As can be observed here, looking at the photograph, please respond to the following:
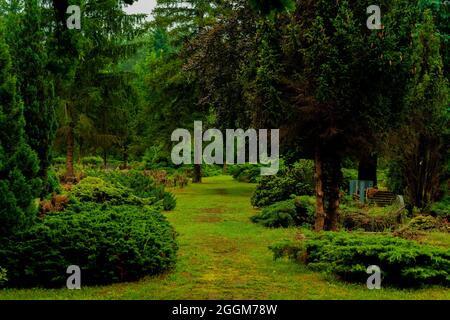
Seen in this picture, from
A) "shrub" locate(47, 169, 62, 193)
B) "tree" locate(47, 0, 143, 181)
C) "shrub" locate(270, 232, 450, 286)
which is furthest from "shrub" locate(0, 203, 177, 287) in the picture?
"tree" locate(47, 0, 143, 181)

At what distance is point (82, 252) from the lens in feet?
26.6

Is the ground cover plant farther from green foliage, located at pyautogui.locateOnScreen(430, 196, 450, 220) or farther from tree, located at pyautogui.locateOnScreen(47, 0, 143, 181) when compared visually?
tree, located at pyautogui.locateOnScreen(47, 0, 143, 181)

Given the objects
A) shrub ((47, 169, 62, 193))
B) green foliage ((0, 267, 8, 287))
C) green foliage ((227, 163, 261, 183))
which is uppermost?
shrub ((47, 169, 62, 193))

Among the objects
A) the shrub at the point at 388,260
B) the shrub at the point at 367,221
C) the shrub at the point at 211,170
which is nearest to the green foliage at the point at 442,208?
the shrub at the point at 367,221

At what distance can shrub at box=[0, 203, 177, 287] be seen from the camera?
7.96 metres

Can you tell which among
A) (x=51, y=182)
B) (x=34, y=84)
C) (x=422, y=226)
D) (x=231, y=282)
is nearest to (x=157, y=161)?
(x=422, y=226)

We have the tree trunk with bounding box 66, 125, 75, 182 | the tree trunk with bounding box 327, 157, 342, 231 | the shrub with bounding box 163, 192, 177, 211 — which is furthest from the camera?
the tree trunk with bounding box 66, 125, 75, 182

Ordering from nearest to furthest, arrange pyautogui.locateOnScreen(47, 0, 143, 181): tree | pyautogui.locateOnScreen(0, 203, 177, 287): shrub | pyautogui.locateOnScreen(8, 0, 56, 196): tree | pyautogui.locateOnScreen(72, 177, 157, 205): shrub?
pyautogui.locateOnScreen(0, 203, 177, 287): shrub < pyautogui.locateOnScreen(8, 0, 56, 196): tree < pyautogui.locateOnScreen(72, 177, 157, 205): shrub < pyautogui.locateOnScreen(47, 0, 143, 181): tree

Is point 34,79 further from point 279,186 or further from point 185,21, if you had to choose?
point 185,21

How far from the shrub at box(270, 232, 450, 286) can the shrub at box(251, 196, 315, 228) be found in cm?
630

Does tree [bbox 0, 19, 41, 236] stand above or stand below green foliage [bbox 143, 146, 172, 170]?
above

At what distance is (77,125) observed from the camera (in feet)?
95.1
